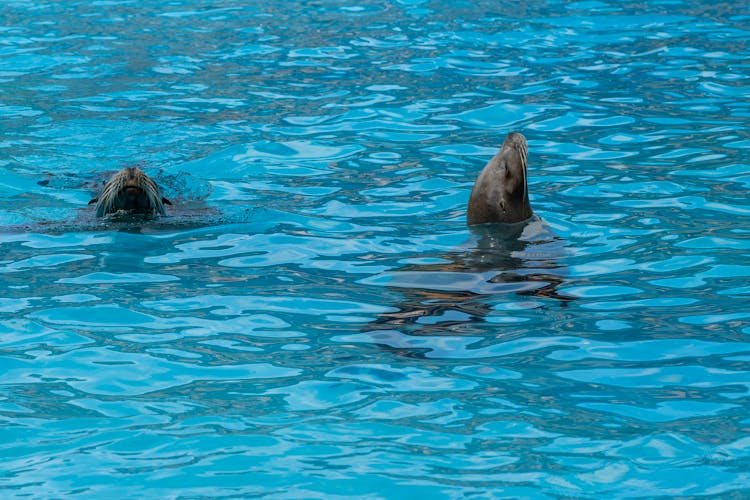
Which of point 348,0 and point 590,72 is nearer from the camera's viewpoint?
point 590,72

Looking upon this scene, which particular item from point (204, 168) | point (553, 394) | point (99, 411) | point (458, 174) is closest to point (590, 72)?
point (458, 174)

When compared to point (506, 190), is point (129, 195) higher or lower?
higher

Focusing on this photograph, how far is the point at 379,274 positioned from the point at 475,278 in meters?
0.65

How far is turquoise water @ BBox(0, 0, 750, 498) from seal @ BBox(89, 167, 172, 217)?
0.22 metres

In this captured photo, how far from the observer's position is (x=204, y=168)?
966 centimetres

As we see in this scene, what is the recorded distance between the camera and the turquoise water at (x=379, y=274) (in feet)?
14.4

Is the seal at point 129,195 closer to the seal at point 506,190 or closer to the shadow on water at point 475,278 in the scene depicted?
the shadow on water at point 475,278

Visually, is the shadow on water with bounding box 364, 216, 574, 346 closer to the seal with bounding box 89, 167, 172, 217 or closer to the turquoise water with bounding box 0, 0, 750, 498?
the turquoise water with bounding box 0, 0, 750, 498

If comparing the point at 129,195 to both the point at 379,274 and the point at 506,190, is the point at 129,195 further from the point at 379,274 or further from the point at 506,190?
the point at 506,190

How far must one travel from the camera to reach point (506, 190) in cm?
746

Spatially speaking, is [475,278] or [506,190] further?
[506,190]

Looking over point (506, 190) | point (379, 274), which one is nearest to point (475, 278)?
point (379, 274)

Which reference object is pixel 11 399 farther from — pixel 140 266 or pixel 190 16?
pixel 190 16

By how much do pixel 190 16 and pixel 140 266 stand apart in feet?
31.7
